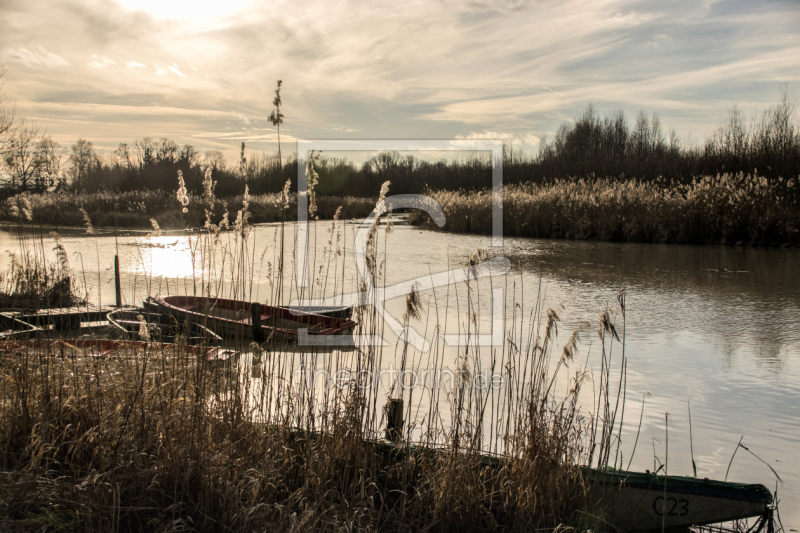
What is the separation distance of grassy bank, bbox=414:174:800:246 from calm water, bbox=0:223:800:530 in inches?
32.7

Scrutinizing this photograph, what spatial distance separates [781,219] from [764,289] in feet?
19.1

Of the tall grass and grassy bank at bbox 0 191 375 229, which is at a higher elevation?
grassy bank at bbox 0 191 375 229

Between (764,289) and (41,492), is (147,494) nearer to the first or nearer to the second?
(41,492)

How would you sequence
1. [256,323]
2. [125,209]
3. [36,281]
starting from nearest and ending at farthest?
[36,281], [256,323], [125,209]

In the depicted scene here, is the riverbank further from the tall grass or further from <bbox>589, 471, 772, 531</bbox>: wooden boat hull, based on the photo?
<bbox>589, 471, 772, 531</bbox>: wooden boat hull

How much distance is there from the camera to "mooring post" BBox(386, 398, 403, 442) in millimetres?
3053

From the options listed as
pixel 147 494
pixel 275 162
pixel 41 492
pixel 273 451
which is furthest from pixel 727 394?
pixel 275 162

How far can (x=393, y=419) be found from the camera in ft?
10.1

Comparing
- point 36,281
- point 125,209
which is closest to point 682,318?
point 36,281

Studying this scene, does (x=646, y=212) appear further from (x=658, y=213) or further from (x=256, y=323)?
(x=256, y=323)

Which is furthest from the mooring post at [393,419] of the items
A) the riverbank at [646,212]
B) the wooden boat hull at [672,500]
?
the riverbank at [646,212]

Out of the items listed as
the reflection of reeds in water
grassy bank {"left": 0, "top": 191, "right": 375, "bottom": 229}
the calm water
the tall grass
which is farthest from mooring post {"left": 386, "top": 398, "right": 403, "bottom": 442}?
grassy bank {"left": 0, "top": 191, "right": 375, "bottom": 229}

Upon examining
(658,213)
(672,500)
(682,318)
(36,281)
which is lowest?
(672,500)

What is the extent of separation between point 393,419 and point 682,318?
5686 mm
